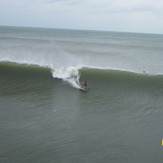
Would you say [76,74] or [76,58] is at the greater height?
[76,58]

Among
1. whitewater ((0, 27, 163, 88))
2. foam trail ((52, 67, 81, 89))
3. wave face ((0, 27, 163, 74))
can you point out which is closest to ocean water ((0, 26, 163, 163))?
foam trail ((52, 67, 81, 89))


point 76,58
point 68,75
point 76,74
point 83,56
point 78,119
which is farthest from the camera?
point 83,56

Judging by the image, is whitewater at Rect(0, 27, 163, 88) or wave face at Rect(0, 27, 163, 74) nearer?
whitewater at Rect(0, 27, 163, 88)

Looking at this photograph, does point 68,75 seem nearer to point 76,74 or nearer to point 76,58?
point 76,74

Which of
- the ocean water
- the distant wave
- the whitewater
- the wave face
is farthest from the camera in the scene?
the wave face

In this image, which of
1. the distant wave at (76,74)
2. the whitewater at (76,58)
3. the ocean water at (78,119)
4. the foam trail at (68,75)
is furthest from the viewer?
the whitewater at (76,58)

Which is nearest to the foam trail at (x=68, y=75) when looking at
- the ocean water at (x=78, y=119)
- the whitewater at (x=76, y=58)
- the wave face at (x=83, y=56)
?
the whitewater at (x=76, y=58)

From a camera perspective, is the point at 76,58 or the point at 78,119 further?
the point at 76,58

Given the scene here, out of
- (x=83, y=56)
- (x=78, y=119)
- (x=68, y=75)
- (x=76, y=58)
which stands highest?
(x=83, y=56)

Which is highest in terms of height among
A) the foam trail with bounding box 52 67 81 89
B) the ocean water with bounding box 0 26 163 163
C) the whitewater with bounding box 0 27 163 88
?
the whitewater with bounding box 0 27 163 88

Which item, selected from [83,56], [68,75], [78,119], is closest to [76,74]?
[68,75]

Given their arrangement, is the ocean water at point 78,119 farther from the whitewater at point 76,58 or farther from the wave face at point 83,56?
the wave face at point 83,56

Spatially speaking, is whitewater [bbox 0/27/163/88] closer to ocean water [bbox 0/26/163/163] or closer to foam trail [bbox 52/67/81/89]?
foam trail [bbox 52/67/81/89]

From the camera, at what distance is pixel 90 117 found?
12.6 metres
